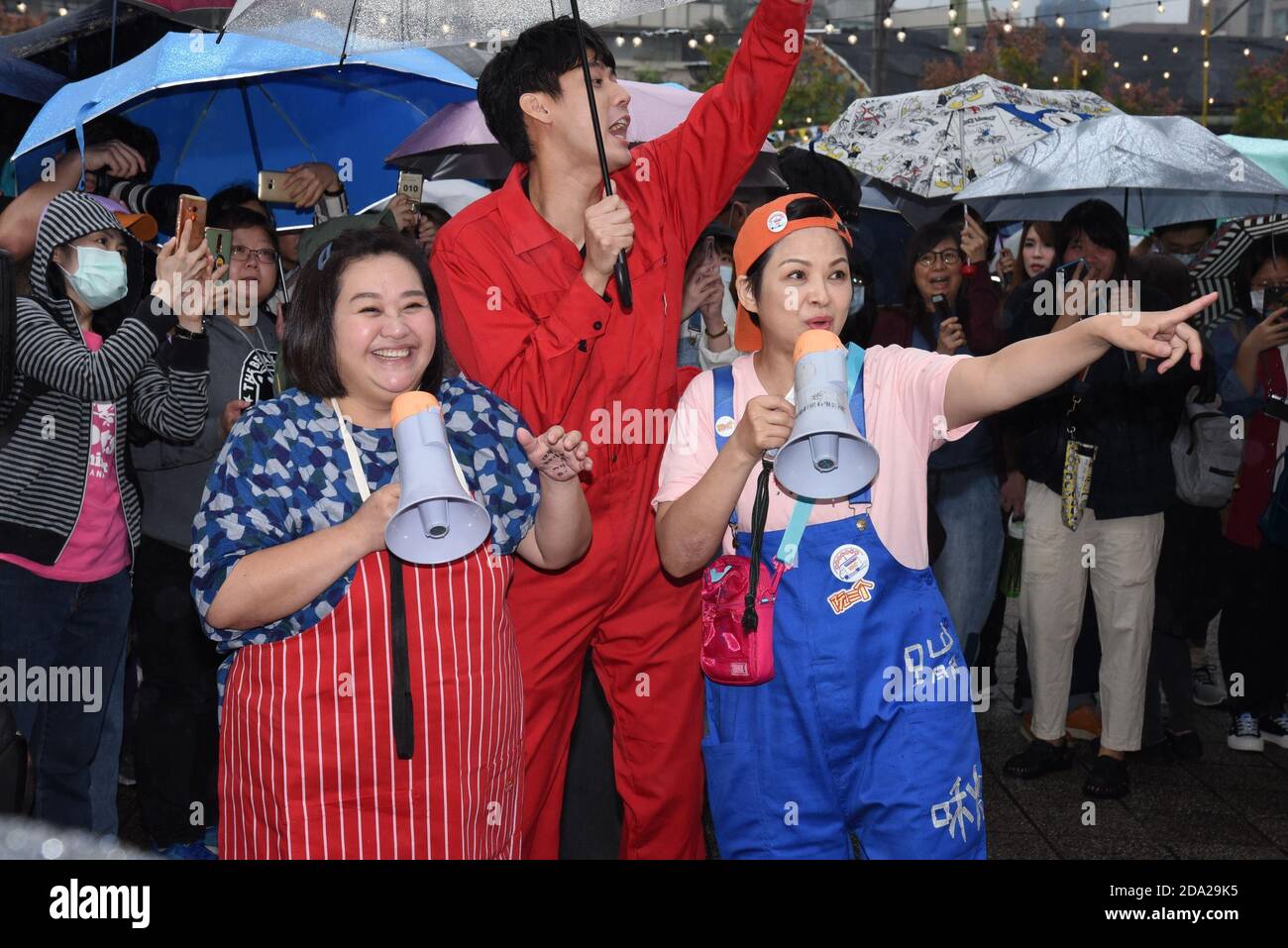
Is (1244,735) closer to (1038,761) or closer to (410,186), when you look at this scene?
(1038,761)

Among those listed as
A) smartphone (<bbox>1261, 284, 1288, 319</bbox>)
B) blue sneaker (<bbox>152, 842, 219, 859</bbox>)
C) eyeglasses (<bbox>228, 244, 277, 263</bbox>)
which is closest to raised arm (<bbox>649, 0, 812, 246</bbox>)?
eyeglasses (<bbox>228, 244, 277, 263</bbox>)

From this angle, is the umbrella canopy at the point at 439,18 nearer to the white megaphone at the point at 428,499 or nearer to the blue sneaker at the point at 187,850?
the white megaphone at the point at 428,499

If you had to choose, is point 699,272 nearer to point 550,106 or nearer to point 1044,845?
point 550,106

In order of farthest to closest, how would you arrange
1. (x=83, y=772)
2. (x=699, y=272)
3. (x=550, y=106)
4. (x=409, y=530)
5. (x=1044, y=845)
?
(x=699, y=272), (x=1044, y=845), (x=83, y=772), (x=550, y=106), (x=409, y=530)

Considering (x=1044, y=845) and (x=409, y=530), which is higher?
(x=409, y=530)

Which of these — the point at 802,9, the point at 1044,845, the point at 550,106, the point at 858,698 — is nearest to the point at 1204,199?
the point at 1044,845

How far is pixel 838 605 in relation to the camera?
299 cm

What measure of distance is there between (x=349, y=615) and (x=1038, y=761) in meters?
4.06

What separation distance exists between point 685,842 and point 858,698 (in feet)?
3.56

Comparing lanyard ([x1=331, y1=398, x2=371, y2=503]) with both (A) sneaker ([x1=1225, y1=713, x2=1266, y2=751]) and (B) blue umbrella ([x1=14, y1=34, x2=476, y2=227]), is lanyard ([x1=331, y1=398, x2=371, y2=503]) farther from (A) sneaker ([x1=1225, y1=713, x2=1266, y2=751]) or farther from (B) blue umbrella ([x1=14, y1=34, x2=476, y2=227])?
(A) sneaker ([x1=1225, y1=713, x2=1266, y2=751])

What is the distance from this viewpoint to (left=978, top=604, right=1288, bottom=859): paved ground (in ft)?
16.6

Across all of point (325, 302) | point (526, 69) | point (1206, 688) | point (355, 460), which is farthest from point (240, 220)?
point (1206, 688)

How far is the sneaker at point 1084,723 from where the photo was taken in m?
6.30

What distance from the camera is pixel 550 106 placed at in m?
3.77
